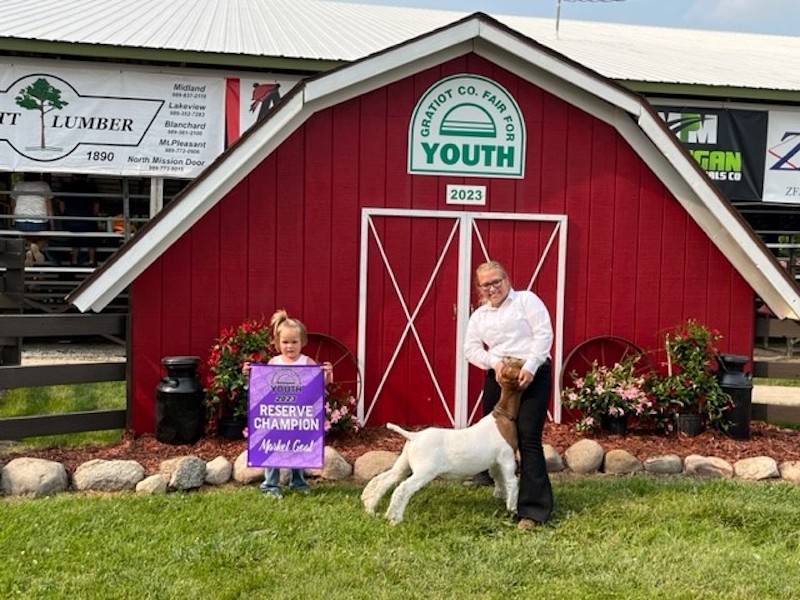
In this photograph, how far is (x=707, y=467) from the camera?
7.31 m

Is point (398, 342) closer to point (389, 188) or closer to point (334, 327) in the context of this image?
point (334, 327)

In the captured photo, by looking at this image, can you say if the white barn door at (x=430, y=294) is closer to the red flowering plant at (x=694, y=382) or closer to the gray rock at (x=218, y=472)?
→ the red flowering plant at (x=694, y=382)

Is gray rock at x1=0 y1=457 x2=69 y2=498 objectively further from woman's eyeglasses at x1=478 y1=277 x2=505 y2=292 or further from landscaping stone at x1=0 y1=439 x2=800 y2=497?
woman's eyeglasses at x1=478 y1=277 x2=505 y2=292

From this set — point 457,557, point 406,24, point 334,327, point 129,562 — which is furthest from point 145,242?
point 406,24

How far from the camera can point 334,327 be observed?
325 inches

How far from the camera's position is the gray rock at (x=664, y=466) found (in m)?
7.32

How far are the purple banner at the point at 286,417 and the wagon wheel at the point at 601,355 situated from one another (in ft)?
10.5

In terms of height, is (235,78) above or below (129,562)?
above

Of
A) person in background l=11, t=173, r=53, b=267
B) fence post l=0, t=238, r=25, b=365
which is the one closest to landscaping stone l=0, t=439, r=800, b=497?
fence post l=0, t=238, r=25, b=365

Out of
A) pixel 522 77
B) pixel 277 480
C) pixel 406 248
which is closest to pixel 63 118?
pixel 406 248

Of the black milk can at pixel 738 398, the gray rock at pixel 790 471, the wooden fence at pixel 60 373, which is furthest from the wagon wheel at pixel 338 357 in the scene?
the gray rock at pixel 790 471

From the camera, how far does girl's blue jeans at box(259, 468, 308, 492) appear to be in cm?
632

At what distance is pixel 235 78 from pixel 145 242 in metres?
6.94

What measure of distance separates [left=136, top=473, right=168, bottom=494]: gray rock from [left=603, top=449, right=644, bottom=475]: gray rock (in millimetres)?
3637
